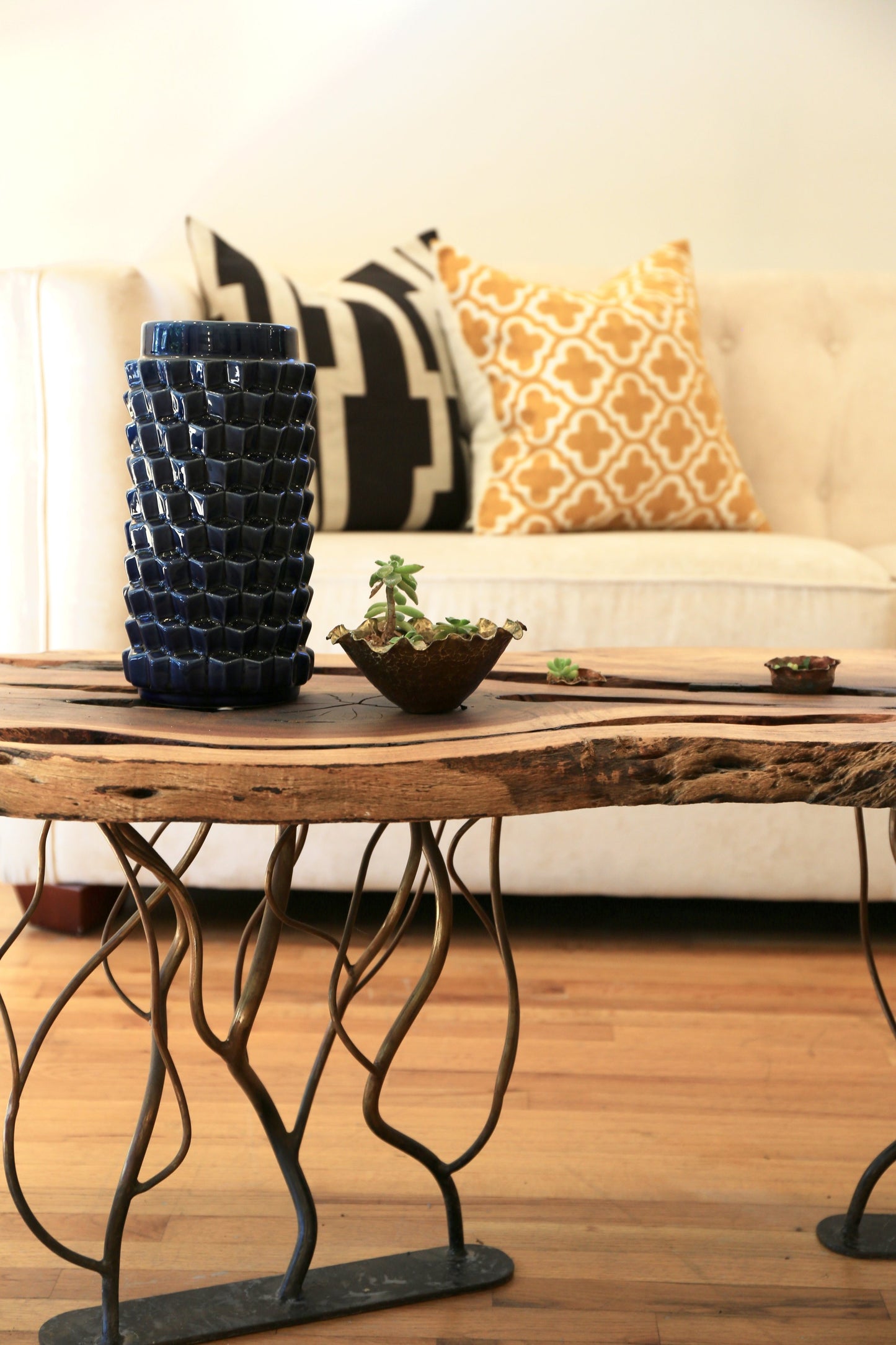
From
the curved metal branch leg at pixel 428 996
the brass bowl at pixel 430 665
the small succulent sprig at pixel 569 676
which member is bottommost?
the curved metal branch leg at pixel 428 996

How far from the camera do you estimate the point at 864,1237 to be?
1.10 meters

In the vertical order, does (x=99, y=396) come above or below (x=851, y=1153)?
above

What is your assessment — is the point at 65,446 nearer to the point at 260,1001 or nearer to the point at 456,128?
the point at 260,1001

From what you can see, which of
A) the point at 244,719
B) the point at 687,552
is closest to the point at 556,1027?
the point at 687,552

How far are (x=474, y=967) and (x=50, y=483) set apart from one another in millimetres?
845

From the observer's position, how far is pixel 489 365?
2.09m

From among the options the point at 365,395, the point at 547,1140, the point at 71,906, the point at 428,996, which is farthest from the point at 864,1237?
the point at 365,395

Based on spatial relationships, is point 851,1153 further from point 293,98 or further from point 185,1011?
point 293,98

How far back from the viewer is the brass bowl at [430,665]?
841 millimetres

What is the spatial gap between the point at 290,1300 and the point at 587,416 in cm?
140

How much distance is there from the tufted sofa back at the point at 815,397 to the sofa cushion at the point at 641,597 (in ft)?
2.28

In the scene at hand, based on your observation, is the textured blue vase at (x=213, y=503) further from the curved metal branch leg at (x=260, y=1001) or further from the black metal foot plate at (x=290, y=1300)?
the black metal foot plate at (x=290, y=1300)

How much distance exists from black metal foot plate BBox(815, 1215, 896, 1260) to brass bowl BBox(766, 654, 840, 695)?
48 cm

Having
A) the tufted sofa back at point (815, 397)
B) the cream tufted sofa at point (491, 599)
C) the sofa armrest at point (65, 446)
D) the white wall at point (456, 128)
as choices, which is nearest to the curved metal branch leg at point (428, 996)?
the cream tufted sofa at point (491, 599)
